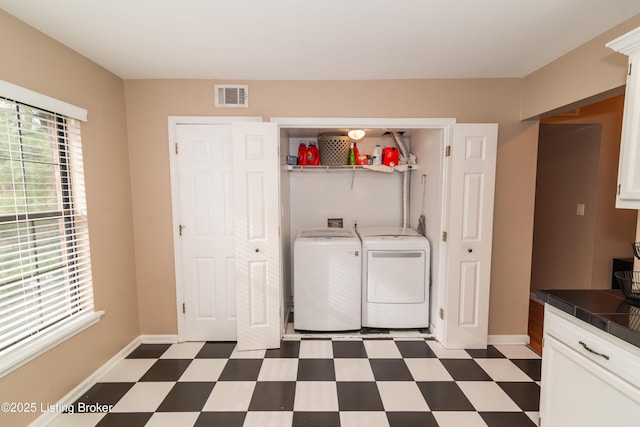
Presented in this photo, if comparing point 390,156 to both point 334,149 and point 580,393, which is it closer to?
point 334,149

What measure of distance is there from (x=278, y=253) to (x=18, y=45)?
2.06 m

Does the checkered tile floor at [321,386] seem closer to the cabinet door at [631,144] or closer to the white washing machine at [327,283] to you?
the white washing machine at [327,283]

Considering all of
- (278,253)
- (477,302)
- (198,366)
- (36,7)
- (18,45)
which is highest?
(36,7)

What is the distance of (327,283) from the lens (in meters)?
2.89

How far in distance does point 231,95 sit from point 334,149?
1.19 m

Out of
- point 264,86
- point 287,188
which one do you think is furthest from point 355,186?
point 264,86

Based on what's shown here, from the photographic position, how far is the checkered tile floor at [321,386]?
6.10 feet

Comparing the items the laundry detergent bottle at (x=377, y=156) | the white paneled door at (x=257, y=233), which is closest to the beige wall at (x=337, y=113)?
the white paneled door at (x=257, y=233)

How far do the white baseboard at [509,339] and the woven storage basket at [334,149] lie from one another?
224 cm

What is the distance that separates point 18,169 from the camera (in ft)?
5.48

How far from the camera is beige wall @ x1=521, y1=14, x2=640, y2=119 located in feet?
5.81

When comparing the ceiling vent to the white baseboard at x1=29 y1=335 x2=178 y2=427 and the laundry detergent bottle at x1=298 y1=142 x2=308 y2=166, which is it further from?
the white baseboard at x1=29 y1=335 x2=178 y2=427

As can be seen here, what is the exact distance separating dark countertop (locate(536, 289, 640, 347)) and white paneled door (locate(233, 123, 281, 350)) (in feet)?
6.24

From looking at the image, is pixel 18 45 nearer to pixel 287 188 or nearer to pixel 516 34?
pixel 287 188
